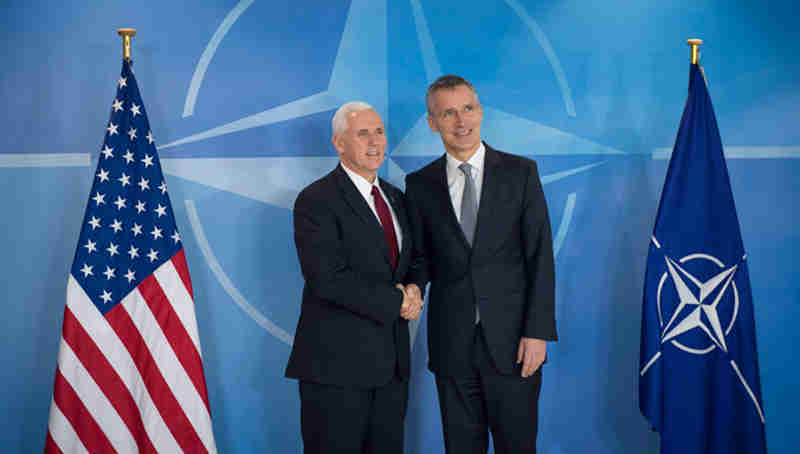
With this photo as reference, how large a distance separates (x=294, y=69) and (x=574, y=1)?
52.9 inches

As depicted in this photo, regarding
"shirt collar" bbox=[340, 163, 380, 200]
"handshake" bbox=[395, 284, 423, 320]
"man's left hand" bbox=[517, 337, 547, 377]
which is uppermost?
"shirt collar" bbox=[340, 163, 380, 200]

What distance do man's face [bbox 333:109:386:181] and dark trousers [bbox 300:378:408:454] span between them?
770 millimetres

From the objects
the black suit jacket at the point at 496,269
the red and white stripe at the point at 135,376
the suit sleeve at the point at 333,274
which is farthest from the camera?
the red and white stripe at the point at 135,376

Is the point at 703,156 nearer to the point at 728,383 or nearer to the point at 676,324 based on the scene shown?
the point at 676,324

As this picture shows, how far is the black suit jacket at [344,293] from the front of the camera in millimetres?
2145

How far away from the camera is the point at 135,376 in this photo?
2.58m

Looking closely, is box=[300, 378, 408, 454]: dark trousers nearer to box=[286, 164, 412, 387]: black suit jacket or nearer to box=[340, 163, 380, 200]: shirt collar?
box=[286, 164, 412, 387]: black suit jacket

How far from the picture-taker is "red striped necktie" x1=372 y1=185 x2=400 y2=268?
2.28 meters


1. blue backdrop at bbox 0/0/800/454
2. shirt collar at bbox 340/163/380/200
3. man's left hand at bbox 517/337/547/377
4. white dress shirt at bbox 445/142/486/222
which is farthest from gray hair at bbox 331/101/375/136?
man's left hand at bbox 517/337/547/377

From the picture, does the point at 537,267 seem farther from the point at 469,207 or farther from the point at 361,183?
the point at 361,183

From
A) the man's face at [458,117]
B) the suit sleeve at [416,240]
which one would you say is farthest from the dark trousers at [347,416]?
the man's face at [458,117]

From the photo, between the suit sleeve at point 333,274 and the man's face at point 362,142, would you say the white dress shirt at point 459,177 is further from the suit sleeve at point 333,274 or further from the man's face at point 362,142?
the suit sleeve at point 333,274

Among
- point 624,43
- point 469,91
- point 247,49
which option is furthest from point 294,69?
point 624,43

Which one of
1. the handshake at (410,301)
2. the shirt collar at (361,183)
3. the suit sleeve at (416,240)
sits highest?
the shirt collar at (361,183)
